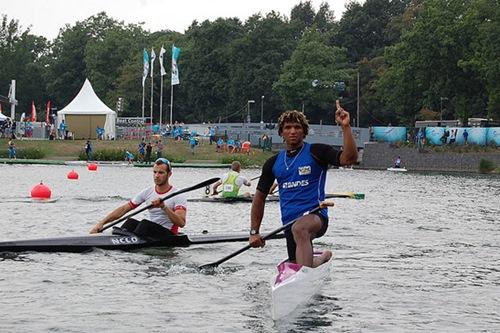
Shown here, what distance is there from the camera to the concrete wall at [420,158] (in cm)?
8600

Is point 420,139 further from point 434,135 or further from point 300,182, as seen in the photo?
point 300,182

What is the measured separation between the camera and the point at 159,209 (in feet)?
62.5

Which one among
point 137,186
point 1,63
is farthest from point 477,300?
point 1,63

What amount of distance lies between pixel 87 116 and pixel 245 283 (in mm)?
74942

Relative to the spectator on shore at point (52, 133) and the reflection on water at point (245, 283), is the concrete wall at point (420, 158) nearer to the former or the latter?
the spectator on shore at point (52, 133)

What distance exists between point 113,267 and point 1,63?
5976 inches

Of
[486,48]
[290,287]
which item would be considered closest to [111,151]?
[486,48]

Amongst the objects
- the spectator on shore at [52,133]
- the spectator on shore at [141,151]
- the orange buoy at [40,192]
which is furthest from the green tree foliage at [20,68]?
the orange buoy at [40,192]

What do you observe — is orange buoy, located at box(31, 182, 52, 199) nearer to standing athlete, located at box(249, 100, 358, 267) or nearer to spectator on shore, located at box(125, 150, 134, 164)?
standing athlete, located at box(249, 100, 358, 267)

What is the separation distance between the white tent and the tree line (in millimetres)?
32787

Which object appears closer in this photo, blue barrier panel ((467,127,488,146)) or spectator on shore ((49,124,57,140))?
blue barrier panel ((467,127,488,146))

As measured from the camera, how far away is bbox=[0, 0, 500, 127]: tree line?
99.3 m

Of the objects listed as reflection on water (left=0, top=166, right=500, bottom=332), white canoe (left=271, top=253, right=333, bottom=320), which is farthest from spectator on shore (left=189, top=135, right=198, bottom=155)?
white canoe (left=271, top=253, right=333, bottom=320)

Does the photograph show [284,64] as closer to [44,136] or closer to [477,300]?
[44,136]
